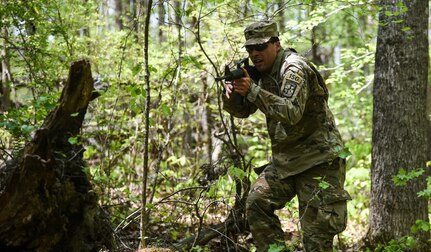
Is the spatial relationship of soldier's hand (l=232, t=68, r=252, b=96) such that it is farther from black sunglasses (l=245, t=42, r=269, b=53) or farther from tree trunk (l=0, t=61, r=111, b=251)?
tree trunk (l=0, t=61, r=111, b=251)

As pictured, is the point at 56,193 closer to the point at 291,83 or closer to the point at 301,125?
the point at 291,83

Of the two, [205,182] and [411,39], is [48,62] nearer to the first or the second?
[205,182]

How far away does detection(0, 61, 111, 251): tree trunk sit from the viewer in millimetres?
3037

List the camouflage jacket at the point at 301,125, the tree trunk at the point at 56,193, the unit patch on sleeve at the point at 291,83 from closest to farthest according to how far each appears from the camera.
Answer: the tree trunk at the point at 56,193 → the unit patch on sleeve at the point at 291,83 → the camouflage jacket at the point at 301,125

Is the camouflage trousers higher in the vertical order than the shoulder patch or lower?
lower

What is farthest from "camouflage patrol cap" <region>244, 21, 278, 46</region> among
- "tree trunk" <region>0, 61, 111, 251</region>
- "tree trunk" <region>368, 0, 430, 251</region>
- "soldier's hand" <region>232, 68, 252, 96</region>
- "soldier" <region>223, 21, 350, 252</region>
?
"tree trunk" <region>368, 0, 430, 251</region>

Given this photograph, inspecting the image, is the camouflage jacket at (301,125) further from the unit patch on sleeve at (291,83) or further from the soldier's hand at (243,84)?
the soldier's hand at (243,84)

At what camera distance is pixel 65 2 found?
6.58 m

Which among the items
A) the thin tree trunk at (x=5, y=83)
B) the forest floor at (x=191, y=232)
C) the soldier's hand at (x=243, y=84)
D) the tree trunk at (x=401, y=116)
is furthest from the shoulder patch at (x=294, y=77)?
the thin tree trunk at (x=5, y=83)

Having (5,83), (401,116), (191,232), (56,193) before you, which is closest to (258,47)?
(56,193)

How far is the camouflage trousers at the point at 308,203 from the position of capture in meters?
3.82

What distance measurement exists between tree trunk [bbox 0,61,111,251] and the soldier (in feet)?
3.99

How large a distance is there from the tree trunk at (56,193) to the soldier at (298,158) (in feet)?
3.99

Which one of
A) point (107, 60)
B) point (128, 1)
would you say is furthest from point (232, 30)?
point (128, 1)
